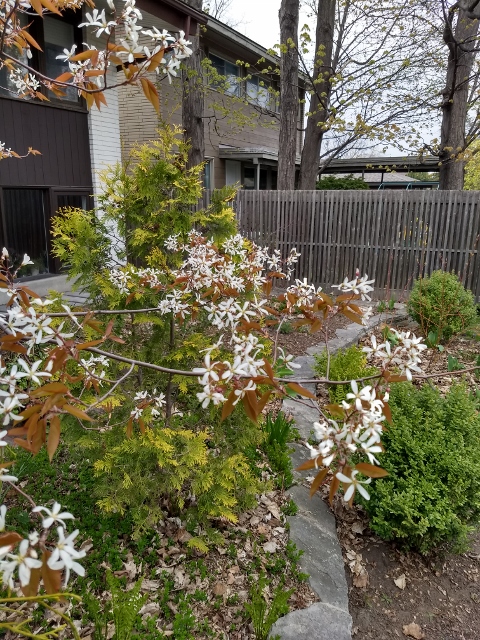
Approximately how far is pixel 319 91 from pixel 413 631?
10.7 metres

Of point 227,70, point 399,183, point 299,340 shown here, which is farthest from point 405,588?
point 399,183

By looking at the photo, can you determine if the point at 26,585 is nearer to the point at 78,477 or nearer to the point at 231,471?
the point at 231,471

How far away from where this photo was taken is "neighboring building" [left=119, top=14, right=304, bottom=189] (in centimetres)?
1147

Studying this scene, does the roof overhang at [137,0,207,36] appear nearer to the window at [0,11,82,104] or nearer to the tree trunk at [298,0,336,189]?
the window at [0,11,82,104]

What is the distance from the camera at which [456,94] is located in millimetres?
9008

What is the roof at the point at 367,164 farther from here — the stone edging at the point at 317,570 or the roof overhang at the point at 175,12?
the stone edging at the point at 317,570

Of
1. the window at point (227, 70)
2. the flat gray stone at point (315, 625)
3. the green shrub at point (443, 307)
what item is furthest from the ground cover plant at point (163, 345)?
the window at point (227, 70)

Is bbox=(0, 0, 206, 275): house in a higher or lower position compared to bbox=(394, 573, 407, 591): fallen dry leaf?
higher

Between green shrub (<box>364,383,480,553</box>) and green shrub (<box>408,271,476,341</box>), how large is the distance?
267cm

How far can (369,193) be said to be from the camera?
7.70m

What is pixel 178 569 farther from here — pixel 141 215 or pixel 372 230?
pixel 372 230

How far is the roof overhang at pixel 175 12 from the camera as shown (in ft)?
20.0

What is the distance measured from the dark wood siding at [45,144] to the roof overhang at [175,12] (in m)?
2.02

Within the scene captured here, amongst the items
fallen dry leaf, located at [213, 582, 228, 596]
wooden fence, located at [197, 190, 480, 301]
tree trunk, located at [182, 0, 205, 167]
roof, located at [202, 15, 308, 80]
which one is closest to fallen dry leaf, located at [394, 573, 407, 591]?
fallen dry leaf, located at [213, 582, 228, 596]
